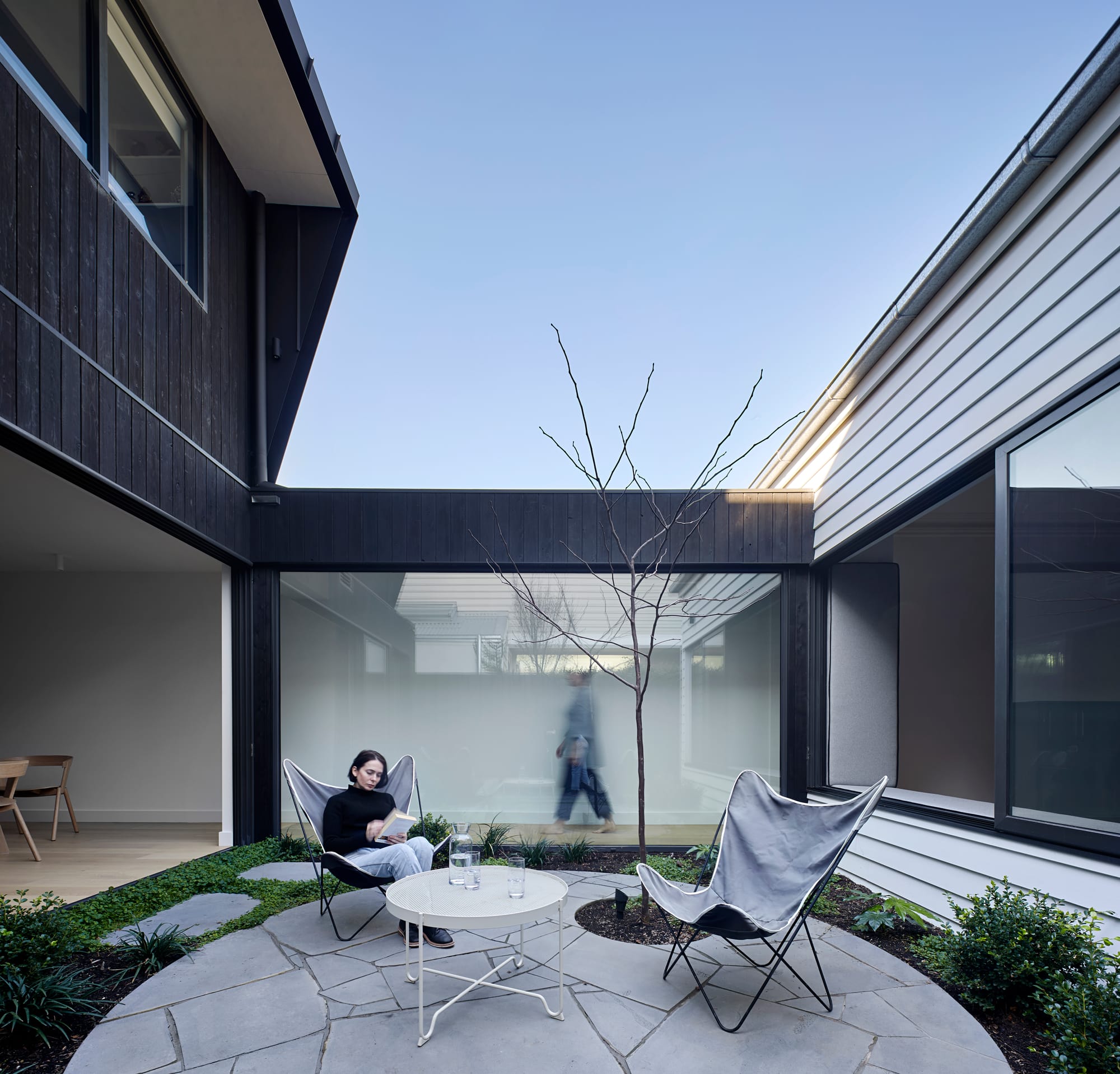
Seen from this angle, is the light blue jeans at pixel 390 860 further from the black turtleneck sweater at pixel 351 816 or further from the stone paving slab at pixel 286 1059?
the stone paving slab at pixel 286 1059

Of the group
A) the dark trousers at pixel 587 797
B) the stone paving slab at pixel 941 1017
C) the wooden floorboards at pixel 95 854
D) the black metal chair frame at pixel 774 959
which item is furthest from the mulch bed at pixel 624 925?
the wooden floorboards at pixel 95 854

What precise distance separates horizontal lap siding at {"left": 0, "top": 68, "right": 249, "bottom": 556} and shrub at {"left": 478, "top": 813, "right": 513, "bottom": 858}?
271cm

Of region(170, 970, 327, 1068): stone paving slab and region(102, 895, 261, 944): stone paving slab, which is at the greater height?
region(170, 970, 327, 1068): stone paving slab

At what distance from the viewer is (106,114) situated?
3889mm

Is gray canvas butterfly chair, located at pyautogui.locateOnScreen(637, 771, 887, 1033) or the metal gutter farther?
gray canvas butterfly chair, located at pyautogui.locateOnScreen(637, 771, 887, 1033)

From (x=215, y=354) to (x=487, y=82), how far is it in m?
5.84

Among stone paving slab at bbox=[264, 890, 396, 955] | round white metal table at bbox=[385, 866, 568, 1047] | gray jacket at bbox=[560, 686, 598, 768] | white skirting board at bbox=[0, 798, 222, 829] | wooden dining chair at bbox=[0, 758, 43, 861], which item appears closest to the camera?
round white metal table at bbox=[385, 866, 568, 1047]

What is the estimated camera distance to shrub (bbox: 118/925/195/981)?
3262mm

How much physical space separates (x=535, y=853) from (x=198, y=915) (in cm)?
202

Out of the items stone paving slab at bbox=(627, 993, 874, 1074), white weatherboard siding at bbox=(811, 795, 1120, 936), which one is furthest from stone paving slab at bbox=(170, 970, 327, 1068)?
white weatherboard siding at bbox=(811, 795, 1120, 936)

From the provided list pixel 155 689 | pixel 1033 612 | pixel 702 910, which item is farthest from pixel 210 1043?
pixel 155 689

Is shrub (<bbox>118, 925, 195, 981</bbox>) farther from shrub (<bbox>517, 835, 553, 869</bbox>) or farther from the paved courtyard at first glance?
shrub (<bbox>517, 835, 553, 869</bbox>)

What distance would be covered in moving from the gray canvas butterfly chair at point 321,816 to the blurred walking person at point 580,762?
1.10 meters

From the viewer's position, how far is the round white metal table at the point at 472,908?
276 cm
